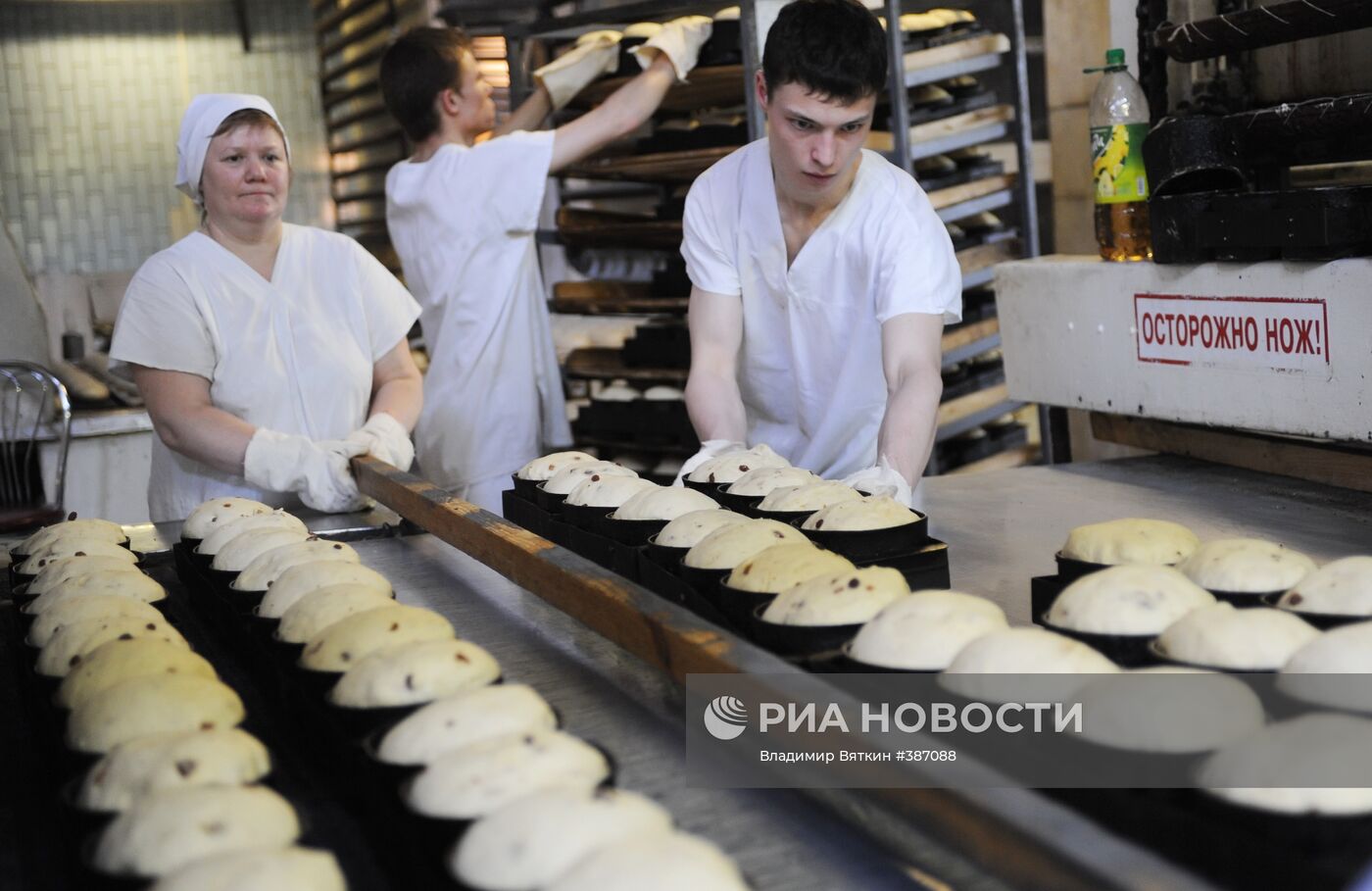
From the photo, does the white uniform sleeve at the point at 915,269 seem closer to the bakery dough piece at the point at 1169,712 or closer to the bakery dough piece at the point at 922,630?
the bakery dough piece at the point at 922,630

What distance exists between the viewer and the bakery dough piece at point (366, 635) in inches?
51.7

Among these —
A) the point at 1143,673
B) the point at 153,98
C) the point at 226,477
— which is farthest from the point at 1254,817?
the point at 153,98

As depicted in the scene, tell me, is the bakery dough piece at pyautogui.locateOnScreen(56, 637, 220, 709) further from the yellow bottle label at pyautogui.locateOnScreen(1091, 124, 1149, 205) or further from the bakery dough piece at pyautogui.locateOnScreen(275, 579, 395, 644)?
the yellow bottle label at pyautogui.locateOnScreen(1091, 124, 1149, 205)

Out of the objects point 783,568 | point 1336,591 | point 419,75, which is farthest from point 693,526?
point 419,75

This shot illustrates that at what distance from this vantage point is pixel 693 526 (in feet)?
5.62

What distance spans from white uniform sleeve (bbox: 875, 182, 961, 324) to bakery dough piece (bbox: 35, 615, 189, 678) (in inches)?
55.8

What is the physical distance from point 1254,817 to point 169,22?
698 centimetres

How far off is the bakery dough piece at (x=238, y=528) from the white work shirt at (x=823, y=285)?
1.02 meters

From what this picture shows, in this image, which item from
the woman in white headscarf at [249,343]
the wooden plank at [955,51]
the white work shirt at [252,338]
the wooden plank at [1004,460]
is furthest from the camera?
the wooden plank at [1004,460]

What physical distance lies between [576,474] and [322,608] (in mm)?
712

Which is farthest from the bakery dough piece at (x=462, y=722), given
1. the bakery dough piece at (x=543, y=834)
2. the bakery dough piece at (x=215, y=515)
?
the bakery dough piece at (x=215, y=515)

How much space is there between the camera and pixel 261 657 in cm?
148

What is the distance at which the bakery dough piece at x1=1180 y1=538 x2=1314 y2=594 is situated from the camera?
1.41 metres

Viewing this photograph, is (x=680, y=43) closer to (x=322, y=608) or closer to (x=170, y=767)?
(x=322, y=608)
